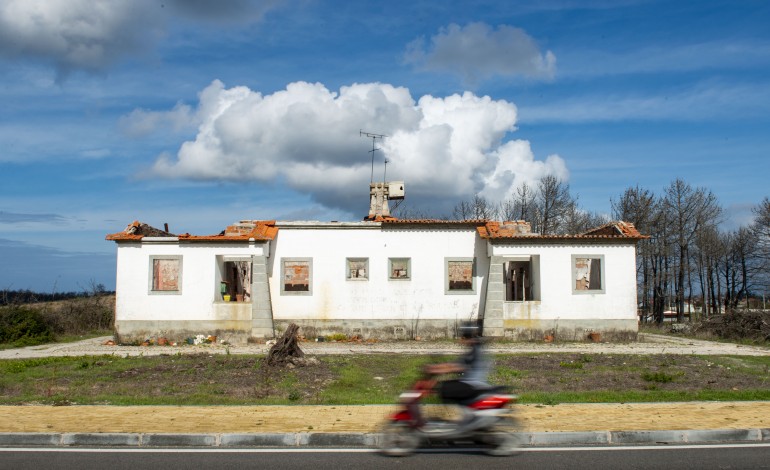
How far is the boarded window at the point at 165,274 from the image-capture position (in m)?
27.1

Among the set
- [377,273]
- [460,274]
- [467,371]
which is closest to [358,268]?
[377,273]

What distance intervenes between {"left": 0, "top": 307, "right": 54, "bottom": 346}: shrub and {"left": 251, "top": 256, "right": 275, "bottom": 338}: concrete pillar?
919cm

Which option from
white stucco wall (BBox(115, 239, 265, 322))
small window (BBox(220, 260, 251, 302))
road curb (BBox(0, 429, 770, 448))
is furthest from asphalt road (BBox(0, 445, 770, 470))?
small window (BBox(220, 260, 251, 302))

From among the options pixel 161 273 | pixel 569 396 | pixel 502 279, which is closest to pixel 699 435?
pixel 569 396

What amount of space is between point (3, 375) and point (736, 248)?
6172cm

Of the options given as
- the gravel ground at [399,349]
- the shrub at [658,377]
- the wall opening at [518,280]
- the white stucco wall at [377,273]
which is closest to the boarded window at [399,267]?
the white stucco wall at [377,273]

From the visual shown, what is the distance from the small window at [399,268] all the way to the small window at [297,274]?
3261mm

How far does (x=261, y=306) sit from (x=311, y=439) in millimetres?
17432

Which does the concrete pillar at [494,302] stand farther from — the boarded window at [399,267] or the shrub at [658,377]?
the shrub at [658,377]

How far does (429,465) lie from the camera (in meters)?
8.33

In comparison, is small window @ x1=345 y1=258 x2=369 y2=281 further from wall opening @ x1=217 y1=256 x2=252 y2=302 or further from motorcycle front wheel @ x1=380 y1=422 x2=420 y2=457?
motorcycle front wheel @ x1=380 y1=422 x2=420 y2=457

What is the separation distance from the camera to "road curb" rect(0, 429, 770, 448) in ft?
31.1

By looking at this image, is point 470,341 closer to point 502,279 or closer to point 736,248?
point 502,279

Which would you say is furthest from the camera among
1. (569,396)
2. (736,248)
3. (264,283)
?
(736,248)
